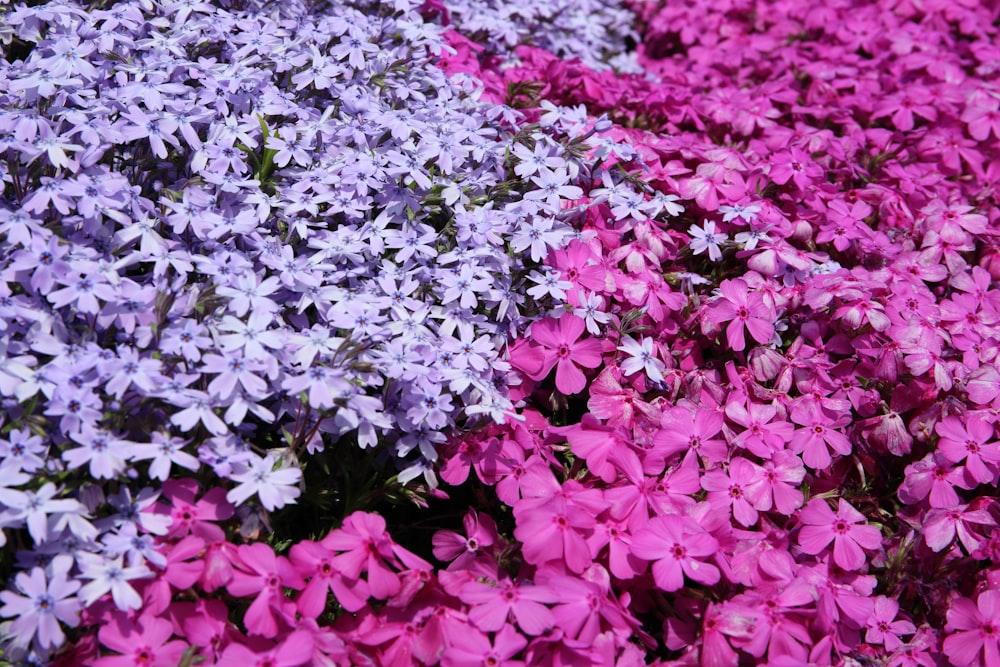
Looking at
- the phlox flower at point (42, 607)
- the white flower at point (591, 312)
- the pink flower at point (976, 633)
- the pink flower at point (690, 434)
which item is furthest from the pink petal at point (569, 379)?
the phlox flower at point (42, 607)

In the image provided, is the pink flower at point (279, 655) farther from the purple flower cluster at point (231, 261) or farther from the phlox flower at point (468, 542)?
the phlox flower at point (468, 542)

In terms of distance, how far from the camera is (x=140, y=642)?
68.4 inches

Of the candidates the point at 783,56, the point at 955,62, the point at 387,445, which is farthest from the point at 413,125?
the point at 955,62

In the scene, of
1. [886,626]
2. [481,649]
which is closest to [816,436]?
[886,626]

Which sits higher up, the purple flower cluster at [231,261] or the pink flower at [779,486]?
the purple flower cluster at [231,261]

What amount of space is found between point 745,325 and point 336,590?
1.44 meters

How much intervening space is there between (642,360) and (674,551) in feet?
1.99

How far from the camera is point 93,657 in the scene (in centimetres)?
177

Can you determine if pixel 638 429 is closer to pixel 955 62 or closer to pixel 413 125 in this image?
pixel 413 125

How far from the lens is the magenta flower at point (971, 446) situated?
7.49 ft

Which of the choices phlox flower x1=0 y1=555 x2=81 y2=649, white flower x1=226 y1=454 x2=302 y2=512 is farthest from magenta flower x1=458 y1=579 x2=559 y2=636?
phlox flower x1=0 y1=555 x2=81 y2=649

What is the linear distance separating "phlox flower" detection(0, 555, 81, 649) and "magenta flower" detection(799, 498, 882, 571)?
5.79 ft

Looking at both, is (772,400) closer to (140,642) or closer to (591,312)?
(591,312)

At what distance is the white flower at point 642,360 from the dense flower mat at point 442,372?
0.03ft
